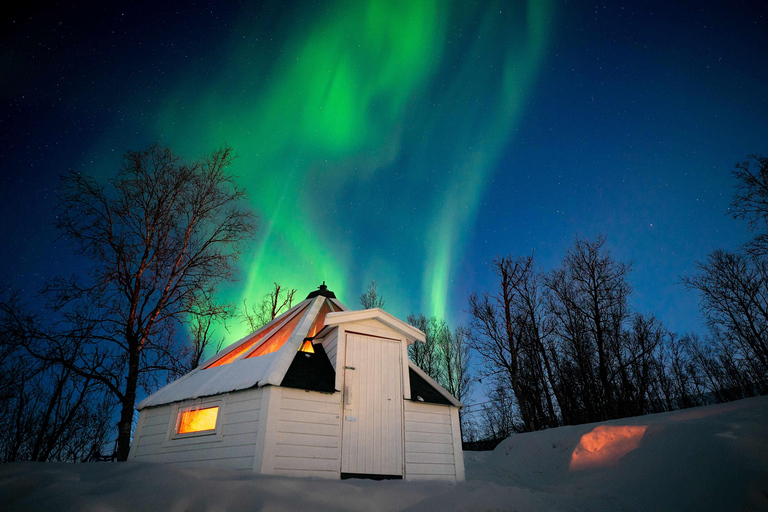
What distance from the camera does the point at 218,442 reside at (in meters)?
7.42

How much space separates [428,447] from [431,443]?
0.12 metres

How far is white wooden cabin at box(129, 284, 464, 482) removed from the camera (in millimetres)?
7137

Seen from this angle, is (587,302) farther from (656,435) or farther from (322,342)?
(322,342)

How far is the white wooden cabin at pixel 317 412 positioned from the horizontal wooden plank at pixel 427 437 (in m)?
0.02

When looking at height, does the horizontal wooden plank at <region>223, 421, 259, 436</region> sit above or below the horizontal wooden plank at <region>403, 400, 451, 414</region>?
below

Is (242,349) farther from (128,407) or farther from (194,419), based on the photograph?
(128,407)

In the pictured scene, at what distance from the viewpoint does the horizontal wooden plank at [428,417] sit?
8.47 metres

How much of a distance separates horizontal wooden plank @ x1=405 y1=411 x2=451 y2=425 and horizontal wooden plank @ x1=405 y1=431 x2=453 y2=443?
28 centimetres

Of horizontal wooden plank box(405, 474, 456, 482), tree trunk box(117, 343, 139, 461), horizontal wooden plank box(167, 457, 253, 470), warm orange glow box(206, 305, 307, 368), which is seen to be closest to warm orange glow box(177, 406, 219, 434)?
horizontal wooden plank box(167, 457, 253, 470)

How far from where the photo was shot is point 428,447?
330 inches

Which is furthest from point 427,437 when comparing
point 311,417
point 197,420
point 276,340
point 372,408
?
point 197,420

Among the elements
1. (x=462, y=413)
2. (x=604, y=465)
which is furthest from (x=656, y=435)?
(x=462, y=413)

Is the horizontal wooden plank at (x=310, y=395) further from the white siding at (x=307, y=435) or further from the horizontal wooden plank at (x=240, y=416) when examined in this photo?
the horizontal wooden plank at (x=240, y=416)

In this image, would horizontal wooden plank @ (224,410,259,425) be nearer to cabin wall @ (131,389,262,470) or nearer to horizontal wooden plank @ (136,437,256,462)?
cabin wall @ (131,389,262,470)
